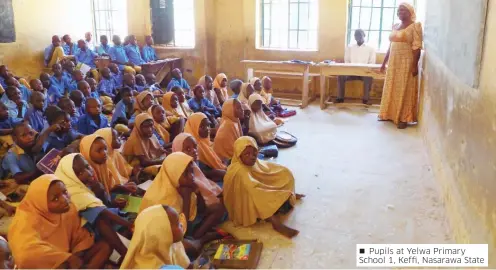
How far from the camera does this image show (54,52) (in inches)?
373

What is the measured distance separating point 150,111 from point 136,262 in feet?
9.90

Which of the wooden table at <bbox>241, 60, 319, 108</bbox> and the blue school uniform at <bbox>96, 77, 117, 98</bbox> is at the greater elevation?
the wooden table at <bbox>241, 60, 319, 108</bbox>

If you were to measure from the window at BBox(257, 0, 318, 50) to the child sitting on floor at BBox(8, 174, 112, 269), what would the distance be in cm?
711

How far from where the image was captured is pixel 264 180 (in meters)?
3.83

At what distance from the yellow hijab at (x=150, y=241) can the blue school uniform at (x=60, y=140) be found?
2.40 metres

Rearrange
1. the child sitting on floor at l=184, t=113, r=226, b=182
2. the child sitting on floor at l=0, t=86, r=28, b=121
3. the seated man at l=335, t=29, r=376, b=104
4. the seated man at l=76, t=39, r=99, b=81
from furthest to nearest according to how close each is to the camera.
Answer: the seated man at l=76, t=39, r=99, b=81 → the seated man at l=335, t=29, r=376, b=104 → the child sitting on floor at l=0, t=86, r=28, b=121 → the child sitting on floor at l=184, t=113, r=226, b=182

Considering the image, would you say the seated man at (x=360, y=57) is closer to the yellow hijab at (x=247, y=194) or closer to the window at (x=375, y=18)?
the window at (x=375, y=18)

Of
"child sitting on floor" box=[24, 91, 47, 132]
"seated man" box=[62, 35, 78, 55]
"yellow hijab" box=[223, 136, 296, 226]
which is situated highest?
"seated man" box=[62, 35, 78, 55]

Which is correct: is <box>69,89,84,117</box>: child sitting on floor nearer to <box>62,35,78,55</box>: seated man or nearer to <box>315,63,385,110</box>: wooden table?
<box>315,63,385,110</box>: wooden table

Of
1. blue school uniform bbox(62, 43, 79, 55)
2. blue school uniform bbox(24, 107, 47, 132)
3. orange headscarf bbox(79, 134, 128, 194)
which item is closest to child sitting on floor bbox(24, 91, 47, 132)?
blue school uniform bbox(24, 107, 47, 132)

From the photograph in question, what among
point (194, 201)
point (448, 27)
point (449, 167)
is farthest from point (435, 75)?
point (194, 201)

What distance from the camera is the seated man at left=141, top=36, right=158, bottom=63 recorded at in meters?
→ 10.1

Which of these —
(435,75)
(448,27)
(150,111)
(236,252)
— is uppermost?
(448,27)

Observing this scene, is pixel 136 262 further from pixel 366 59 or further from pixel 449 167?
pixel 366 59
